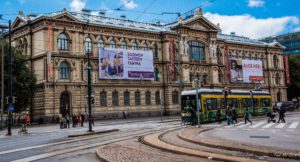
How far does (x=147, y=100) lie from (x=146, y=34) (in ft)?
35.9

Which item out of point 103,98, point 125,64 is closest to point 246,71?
point 125,64

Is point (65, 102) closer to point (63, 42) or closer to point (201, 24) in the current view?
point (63, 42)

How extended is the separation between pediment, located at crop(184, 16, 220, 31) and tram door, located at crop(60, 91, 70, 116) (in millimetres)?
26181

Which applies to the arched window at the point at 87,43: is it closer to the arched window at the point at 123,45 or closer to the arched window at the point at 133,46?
the arched window at the point at 123,45

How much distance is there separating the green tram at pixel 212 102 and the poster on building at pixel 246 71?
30233 mm

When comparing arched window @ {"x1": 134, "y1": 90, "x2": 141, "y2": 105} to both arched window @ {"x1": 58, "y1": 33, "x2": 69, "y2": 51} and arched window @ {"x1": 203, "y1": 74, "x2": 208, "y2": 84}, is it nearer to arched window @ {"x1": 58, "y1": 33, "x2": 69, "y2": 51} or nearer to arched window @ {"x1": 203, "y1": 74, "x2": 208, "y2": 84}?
arched window @ {"x1": 58, "y1": 33, "x2": 69, "y2": 51}

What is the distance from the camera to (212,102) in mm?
37688

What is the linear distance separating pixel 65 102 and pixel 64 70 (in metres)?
4.51

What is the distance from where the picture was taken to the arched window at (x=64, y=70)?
54100mm

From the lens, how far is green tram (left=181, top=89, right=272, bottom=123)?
117 feet

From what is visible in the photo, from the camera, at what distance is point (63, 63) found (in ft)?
179

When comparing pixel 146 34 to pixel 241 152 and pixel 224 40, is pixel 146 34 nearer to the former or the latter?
pixel 224 40

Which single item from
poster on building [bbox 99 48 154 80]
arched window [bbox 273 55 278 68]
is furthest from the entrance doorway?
arched window [bbox 273 55 278 68]

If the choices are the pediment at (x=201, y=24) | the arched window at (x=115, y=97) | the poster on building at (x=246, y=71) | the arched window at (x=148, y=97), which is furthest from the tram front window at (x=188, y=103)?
the poster on building at (x=246, y=71)
